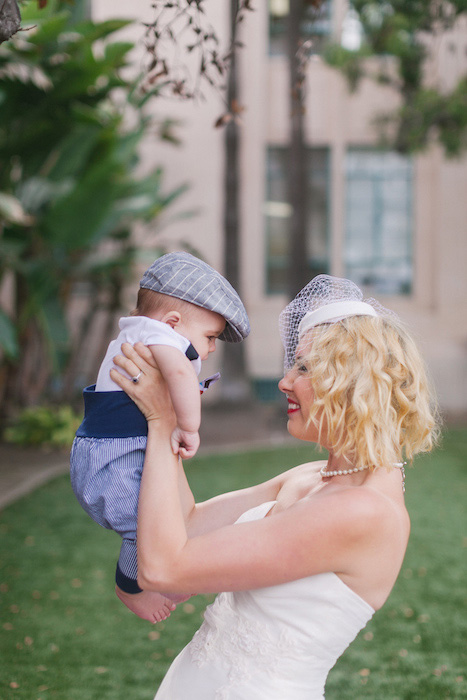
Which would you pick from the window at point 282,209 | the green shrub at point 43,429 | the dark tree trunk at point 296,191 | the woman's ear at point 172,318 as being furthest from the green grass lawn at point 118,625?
the window at point 282,209

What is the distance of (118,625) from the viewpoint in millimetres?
4672

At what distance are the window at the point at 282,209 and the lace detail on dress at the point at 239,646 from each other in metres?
14.0

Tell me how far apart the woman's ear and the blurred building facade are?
13.0 meters

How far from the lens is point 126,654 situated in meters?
4.24

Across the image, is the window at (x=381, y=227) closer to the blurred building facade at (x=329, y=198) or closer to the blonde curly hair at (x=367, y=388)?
the blurred building facade at (x=329, y=198)

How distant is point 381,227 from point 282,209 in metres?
2.01

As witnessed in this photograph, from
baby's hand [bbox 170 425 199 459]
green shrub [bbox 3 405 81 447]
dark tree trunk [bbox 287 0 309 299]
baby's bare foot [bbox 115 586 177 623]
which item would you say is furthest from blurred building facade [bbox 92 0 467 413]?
baby's hand [bbox 170 425 199 459]

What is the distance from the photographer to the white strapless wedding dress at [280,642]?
1.73 metres

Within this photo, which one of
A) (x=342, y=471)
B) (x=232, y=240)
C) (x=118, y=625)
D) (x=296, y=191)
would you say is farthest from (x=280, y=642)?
(x=232, y=240)

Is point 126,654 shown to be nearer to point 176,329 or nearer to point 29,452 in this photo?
point 176,329

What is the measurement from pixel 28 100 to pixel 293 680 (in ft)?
28.9

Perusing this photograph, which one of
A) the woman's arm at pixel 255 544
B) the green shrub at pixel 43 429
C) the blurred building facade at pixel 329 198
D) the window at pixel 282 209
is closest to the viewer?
the woman's arm at pixel 255 544

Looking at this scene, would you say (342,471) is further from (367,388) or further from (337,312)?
(337,312)

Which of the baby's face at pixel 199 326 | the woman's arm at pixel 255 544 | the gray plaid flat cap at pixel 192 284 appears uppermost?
the gray plaid flat cap at pixel 192 284
